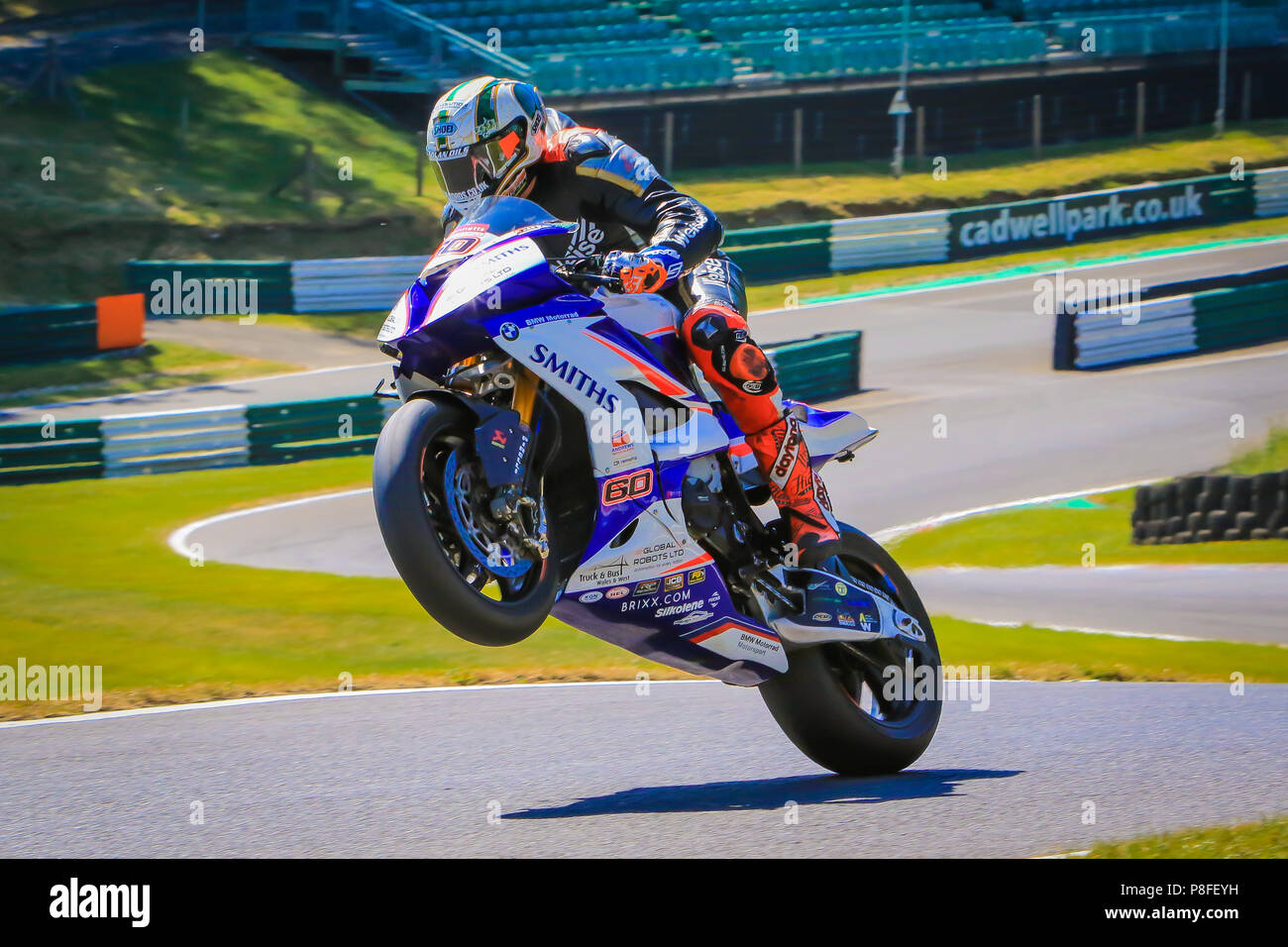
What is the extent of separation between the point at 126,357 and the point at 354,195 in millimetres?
7565

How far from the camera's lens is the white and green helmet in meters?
5.13

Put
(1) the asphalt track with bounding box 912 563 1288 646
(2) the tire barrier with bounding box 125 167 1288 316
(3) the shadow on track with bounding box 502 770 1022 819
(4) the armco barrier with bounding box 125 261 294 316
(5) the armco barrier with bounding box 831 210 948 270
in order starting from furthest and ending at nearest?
(5) the armco barrier with bounding box 831 210 948 270, (2) the tire barrier with bounding box 125 167 1288 316, (4) the armco barrier with bounding box 125 261 294 316, (1) the asphalt track with bounding box 912 563 1288 646, (3) the shadow on track with bounding box 502 770 1022 819

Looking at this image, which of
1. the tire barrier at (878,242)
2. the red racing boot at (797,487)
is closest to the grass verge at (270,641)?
the red racing boot at (797,487)

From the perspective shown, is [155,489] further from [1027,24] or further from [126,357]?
[1027,24]

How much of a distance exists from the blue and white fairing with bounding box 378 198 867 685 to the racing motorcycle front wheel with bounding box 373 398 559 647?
0.97ft

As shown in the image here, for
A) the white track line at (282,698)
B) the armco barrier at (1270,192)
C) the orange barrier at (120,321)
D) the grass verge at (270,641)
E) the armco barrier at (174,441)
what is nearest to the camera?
the white track line at (282,698)

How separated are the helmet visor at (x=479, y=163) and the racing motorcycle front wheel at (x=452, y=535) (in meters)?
1.00

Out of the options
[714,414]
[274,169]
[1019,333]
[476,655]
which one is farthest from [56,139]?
[714,414]

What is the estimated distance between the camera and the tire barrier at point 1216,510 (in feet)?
47.1

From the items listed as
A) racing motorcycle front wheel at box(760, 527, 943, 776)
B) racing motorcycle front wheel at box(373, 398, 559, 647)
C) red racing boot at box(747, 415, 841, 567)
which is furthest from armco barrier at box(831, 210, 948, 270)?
racing motorcycle front wheel at box(373, 398, 559, 647)

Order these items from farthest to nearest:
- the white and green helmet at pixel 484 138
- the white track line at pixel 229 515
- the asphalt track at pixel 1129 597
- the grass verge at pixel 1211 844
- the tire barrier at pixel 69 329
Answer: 1. the tire barrier at pixel 69 329
2. the white track line at pixel 229 515
3. the asphalt track at pixel 1129 597
4. the white and green helmet at pixel 484 138
5. the grass verge at pixel 1211 844

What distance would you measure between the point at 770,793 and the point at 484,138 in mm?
2561

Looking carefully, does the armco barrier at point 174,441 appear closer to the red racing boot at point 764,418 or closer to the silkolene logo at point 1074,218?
the red racing boot at point 764,418

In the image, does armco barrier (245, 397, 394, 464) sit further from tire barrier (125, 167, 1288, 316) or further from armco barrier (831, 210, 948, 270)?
armco barrier (831, 210, 948, 270)
